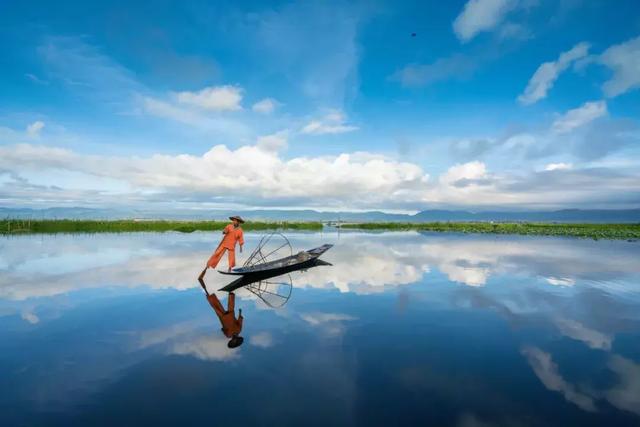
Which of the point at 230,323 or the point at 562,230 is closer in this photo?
the point at 230,323

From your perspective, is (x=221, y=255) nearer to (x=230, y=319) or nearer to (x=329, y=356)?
(x=230, y=319)

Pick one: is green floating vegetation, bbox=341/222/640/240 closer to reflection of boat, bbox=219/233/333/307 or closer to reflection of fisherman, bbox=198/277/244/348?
reflection of boat, bbox=219/233/333/307

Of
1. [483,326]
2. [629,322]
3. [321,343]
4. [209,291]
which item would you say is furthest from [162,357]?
[629,322]

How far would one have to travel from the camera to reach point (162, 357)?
655 cm

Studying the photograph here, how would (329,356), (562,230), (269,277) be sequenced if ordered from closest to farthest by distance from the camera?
(329,356) → (269,277) → (562,230)

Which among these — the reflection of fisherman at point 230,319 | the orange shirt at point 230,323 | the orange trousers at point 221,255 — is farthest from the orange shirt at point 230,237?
the orange shirt at point 230,323

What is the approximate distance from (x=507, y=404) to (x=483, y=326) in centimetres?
385

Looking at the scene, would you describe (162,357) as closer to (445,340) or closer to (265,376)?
(265,376)

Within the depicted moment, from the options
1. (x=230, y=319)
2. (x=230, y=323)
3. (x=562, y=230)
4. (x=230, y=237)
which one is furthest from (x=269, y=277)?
(x=562, y=230)

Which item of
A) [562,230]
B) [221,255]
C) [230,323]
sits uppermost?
[562,230]

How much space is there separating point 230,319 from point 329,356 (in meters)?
3.51

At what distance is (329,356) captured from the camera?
6637 mm

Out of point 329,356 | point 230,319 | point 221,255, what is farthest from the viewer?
point 221,255

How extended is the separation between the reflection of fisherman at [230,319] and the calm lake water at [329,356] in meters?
0.23
